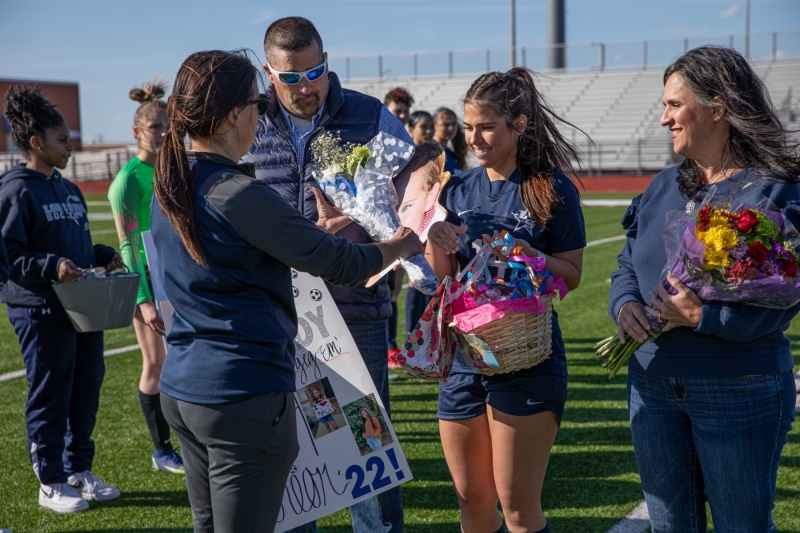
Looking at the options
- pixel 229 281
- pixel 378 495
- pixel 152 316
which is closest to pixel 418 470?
pixel 378 495

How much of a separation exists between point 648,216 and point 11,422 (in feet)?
15.9

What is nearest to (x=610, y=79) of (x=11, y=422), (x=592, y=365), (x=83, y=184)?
(x=83, y=184)

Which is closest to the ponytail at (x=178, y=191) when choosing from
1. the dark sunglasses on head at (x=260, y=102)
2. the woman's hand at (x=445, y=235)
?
the dark sunglasses on head at (x=260, y=102)

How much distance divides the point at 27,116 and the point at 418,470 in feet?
9.61

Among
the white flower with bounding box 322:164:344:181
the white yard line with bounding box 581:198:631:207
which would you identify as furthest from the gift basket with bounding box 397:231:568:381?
the white yard line with bounding box 581:198:631:207

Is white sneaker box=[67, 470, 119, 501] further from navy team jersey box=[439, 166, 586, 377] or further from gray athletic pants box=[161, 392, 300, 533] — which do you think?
navy team jersey box=[439, 166, 586, 377]

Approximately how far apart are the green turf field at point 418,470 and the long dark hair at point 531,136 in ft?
6.06

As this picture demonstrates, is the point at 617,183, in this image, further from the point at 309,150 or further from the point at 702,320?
the point at 702,320

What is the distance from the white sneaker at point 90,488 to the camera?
4273 millimetres

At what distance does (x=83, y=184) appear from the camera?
122 ft

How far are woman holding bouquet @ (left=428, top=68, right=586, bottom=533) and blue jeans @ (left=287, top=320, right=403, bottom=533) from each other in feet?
Result: 1.21

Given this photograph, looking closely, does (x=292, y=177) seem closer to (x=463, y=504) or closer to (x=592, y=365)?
(x=463, y=504)

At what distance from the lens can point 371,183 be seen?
111 inches

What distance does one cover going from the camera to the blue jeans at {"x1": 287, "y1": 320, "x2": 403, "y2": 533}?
3.12 meters
